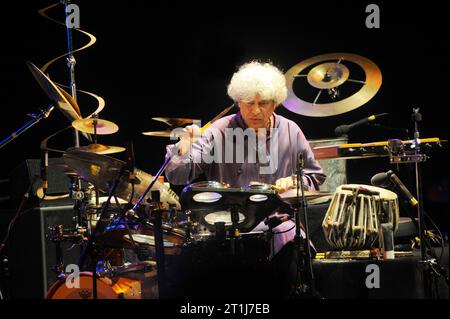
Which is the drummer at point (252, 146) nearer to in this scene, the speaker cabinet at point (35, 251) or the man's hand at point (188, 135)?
the man's hand at point (188, 135)

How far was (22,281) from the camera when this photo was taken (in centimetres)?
445

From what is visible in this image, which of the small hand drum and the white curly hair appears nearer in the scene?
the small hand drum

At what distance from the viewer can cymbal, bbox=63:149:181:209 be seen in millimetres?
2639

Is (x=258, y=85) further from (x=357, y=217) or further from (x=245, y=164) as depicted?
(x=357, y=217)

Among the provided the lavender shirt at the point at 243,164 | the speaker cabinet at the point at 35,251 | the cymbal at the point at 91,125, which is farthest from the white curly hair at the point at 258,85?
the speaker cabinet at the point at 35,251

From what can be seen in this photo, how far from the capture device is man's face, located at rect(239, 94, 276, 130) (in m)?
3.58

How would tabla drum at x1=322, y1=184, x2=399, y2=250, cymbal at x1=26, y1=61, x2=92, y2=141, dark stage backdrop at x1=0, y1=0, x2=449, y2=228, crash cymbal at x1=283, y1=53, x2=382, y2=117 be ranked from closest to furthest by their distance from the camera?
cymbal at x1=26, y1=61, x2=92, y2=141
tabla drum at x1=322, y1=184, x2=399, y2=250
crash cymbal at x1=283, y1=53, x2=382, y2=117
dark stage backdrop at x1=0, y1=0, x2=449, y2=228

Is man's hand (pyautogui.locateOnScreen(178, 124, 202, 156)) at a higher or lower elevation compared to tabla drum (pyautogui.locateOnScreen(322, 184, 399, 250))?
higher

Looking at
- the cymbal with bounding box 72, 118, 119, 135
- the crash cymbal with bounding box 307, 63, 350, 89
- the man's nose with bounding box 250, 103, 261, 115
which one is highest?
the crash cymbal with bounding box 307, 63, 350, 89

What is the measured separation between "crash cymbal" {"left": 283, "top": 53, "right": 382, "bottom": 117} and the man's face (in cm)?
61

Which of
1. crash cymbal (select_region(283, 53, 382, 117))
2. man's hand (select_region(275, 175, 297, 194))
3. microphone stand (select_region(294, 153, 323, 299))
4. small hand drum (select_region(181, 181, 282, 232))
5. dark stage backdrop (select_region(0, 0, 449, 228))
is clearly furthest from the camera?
dark stage backdrop (select_region(0, 0, 449, 228))

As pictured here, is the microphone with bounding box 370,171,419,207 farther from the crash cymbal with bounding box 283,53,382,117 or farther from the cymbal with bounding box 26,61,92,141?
the cymbal with bounding box 26,61,92,141

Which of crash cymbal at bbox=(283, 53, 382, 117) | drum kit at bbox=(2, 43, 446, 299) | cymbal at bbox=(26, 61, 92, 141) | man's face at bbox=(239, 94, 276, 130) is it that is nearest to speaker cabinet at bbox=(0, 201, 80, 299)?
drum kit at bbox=(2, 43, 446, 299)
